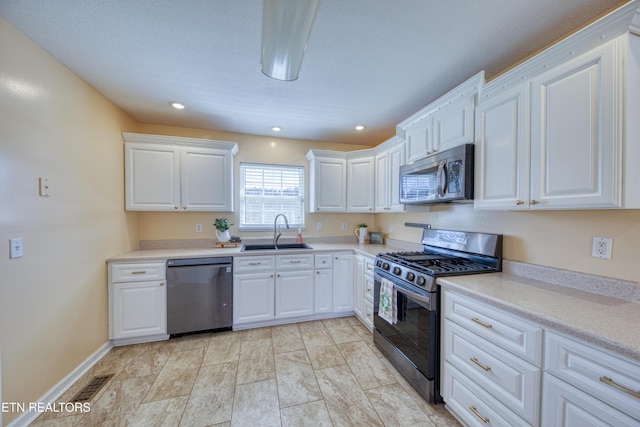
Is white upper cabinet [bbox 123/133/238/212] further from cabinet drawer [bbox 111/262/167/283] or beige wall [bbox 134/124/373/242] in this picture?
cabinet drawer [bbox 111/262/167/283]

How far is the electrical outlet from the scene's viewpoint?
4.41 ft

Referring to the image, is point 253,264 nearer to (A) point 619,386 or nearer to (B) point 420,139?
(B) point 420,139

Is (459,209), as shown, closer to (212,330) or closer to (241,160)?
(241,160)

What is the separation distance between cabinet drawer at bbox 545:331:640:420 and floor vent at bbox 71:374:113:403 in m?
2.97

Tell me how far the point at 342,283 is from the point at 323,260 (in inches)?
16.2

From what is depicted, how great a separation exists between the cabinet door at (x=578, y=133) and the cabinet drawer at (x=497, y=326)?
685mm

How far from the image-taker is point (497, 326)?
1.31 meters

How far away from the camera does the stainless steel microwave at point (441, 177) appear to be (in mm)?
1815

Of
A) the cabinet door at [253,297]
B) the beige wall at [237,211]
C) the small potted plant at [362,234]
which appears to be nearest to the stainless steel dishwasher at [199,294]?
the cabinet door at [253,297]

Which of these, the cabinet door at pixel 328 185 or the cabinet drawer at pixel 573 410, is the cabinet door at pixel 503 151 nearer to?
the cabinet drawer at pixel 573 410

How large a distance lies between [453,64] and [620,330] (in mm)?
1861

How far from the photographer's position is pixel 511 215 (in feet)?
6.07

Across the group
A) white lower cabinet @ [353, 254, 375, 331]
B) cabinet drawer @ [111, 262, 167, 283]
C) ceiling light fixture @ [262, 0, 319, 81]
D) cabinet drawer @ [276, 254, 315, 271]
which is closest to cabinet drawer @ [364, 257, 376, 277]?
white lower cabinet @ [353, 254, 375, 331]

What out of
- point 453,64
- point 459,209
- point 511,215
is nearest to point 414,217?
point 459,209
